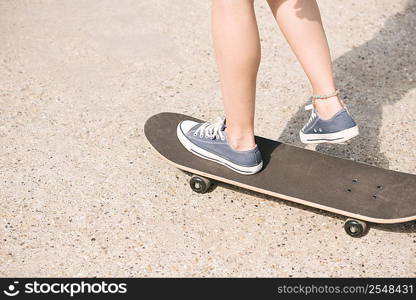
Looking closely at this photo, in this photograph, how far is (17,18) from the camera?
4.24 metres

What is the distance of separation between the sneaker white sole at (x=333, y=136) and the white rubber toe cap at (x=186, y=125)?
506mm

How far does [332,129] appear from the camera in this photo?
2.85m

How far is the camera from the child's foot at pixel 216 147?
2857 millimetres

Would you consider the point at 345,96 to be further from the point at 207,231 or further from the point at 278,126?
the point at 207,231

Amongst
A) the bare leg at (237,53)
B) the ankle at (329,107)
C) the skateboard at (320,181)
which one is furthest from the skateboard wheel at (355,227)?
the bare leg at (237,53)

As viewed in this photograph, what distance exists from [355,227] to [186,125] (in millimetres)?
894

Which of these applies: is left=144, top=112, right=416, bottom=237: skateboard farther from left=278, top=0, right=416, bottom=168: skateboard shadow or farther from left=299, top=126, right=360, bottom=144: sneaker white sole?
left=278, top=0, right=416, bottom=168: skateboard shadow

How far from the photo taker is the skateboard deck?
271cm

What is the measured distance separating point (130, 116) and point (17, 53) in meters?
0.92

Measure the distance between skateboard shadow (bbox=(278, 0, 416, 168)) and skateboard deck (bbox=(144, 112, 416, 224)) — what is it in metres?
0.32

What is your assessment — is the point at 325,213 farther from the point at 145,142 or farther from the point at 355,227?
the point at 145,142

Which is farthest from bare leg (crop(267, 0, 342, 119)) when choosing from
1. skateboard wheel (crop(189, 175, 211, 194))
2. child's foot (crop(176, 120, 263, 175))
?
skateboard wheel (crop(189, 175, 211, 194))

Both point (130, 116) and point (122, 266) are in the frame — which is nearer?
Answer: point (122, 266)

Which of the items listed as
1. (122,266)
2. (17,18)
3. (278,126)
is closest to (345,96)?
(278,126)
